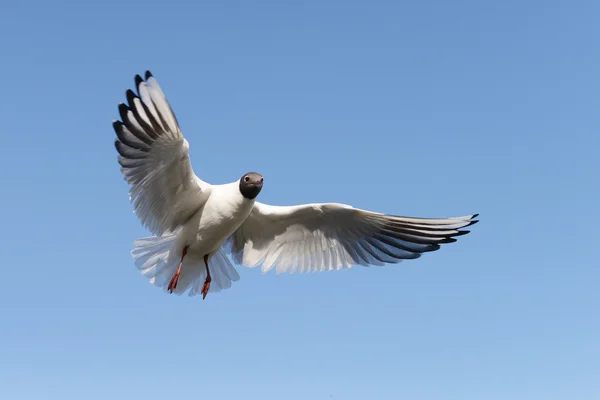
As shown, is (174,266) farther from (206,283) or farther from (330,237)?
(330,237)

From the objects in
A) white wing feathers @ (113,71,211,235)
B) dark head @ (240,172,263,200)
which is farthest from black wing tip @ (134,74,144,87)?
dark head @ (240,172,263,200)

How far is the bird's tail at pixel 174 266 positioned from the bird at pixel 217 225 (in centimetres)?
1

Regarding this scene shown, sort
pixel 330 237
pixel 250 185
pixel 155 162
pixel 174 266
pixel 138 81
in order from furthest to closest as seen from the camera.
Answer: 1. pixel 330 237
2. pixel 174 266
3. pixel 250 185
4. pixel 155 162
5. pixel 138 81

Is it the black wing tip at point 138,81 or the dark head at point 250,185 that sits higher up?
the black wing tip at point 138,81

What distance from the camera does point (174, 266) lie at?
9492 mm

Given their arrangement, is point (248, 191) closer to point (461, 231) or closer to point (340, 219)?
point (340, 219)

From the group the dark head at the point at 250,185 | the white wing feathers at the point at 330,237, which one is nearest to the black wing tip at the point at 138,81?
the dark head at the point at 250,185

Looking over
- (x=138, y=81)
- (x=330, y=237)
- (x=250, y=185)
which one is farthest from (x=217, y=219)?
(x=138, y=81)

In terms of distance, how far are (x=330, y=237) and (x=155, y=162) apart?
2.46 m

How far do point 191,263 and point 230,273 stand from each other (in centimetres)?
53

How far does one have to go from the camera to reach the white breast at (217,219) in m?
8.77

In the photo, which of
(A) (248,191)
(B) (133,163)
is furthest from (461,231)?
(B) (133,163)

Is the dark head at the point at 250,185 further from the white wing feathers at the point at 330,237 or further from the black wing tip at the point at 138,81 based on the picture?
the black wing tip at the point at 138,81

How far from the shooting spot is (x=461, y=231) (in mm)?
9102
